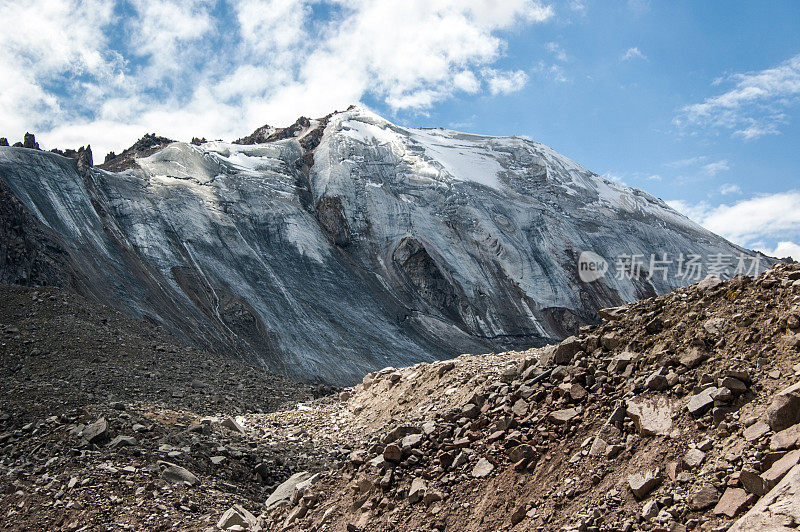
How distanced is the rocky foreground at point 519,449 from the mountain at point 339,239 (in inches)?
864

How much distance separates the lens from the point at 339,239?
2255 inches

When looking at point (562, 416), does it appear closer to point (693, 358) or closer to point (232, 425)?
point (693, 358)

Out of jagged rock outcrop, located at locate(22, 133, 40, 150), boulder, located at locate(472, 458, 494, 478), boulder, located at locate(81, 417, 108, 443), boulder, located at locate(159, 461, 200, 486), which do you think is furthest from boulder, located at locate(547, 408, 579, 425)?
jagged rock outcrop, located at locate(22, 133, 40, 150)

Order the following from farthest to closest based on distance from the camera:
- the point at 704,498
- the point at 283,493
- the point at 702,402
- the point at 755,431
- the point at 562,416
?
1. the point at 283,493
2. the point at 562,416
3. the point at 702,402
4. the point at 755,431
5. the point at 704,498

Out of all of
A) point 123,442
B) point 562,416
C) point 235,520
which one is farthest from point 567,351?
point 123,442

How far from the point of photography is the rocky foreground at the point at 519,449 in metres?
5.29

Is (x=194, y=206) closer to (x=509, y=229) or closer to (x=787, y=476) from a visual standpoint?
(x=509, y=229)

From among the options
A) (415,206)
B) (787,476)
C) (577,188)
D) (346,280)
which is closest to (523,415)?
(787,476)

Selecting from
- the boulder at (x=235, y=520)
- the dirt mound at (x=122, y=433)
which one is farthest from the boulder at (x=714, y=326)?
the dirt mound at (x=122, y=433)

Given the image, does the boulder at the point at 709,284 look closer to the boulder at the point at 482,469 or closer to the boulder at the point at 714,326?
the boulder at the point at 714,326

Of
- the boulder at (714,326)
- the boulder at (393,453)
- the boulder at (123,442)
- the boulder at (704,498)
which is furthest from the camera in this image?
the boulder at (123,442)

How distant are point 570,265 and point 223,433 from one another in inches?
2088

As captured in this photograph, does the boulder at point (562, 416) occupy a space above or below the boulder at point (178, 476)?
below

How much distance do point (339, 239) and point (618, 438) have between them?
51.7 meters
